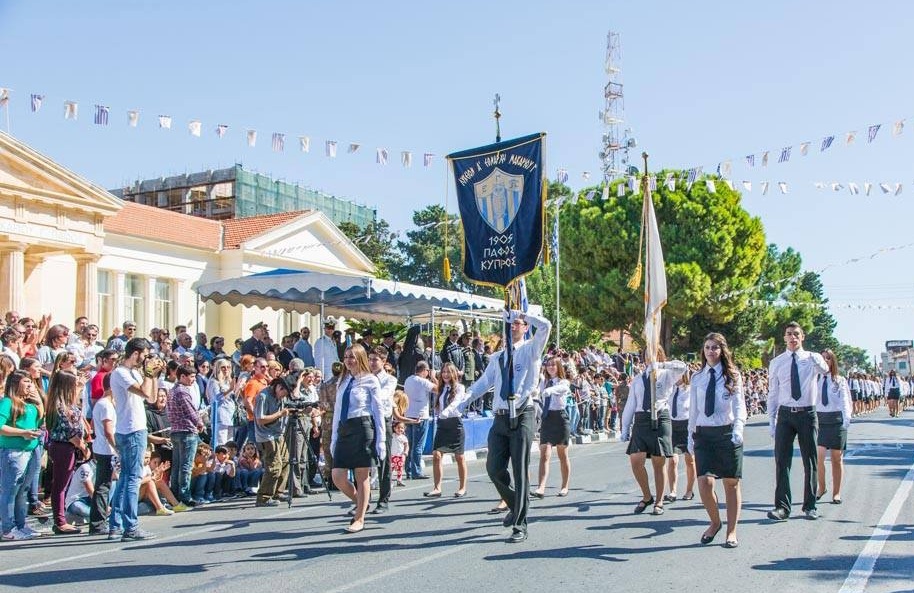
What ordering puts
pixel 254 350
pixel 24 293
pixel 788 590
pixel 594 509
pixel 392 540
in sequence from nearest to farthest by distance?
1. pixel 788 590
2. pixel 392 540
3. pixel 594 509
4. pixel 254 350
5. pixel 24 293

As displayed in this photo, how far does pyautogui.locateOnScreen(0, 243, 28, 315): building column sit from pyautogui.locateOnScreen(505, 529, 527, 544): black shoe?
2314 centimetres

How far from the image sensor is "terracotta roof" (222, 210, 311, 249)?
3897 cm

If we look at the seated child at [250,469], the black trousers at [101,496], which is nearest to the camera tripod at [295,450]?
the seated child at [250,469]

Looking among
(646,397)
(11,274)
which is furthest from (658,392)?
(11,274)

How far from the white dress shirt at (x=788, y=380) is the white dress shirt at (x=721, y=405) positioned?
1430mm

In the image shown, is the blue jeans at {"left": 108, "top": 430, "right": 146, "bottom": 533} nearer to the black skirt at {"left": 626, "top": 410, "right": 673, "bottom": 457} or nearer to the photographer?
the photographer

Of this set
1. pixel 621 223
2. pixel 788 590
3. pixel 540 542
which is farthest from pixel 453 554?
pixel 621 223

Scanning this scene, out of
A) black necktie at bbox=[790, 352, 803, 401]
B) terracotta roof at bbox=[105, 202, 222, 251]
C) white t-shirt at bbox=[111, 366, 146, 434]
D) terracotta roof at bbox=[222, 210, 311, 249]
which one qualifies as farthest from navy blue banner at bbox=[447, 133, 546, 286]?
terracotta roof at bbox=[222, 210, 311, 249]

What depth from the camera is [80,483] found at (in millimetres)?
10836

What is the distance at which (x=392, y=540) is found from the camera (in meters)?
9.13

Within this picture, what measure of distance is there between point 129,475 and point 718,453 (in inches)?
225

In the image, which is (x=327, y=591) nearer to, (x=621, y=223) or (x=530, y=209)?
(x=530, y=209)

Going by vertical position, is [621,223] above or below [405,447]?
above

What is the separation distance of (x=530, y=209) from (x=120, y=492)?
5139 millimetres
